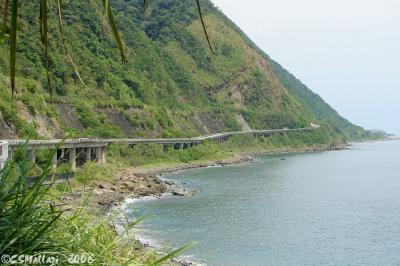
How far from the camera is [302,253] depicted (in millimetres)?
30016

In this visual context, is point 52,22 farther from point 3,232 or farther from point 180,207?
point 3,232

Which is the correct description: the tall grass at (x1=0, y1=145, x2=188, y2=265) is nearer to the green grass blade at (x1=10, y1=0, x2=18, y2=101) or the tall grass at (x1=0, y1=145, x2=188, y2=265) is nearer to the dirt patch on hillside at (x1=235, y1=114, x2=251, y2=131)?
the green grass blade at (x1=10, y1=0, x2=18, y2=101)

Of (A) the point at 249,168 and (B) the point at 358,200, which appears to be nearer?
(B) the point at 358,200

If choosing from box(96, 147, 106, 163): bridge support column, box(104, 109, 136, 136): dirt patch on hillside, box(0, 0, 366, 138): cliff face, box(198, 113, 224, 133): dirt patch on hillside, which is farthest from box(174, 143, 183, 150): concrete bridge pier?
box(198, 113, 224, 133): dirt patch on hillside

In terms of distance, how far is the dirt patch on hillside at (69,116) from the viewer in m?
68.4

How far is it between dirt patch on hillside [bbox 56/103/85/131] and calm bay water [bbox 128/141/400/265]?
13.2m

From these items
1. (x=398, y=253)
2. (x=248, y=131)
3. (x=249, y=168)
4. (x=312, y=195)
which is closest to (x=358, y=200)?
(x=312, y=195)

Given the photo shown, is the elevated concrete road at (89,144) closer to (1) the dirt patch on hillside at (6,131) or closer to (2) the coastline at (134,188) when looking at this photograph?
(2) the coastline at (134,188)

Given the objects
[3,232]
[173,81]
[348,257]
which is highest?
[173,81]

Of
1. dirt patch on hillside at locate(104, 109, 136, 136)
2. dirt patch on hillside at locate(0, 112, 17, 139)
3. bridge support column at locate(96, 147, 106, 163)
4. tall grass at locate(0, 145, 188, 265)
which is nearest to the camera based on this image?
tall grass at locate(0, 145, 188, 265)

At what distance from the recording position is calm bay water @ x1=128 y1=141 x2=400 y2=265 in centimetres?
2981

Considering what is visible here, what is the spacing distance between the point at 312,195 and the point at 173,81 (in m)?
73.3

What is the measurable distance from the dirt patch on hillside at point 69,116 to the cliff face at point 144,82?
0.18 meters

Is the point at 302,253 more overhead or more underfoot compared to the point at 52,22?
more underfoot
